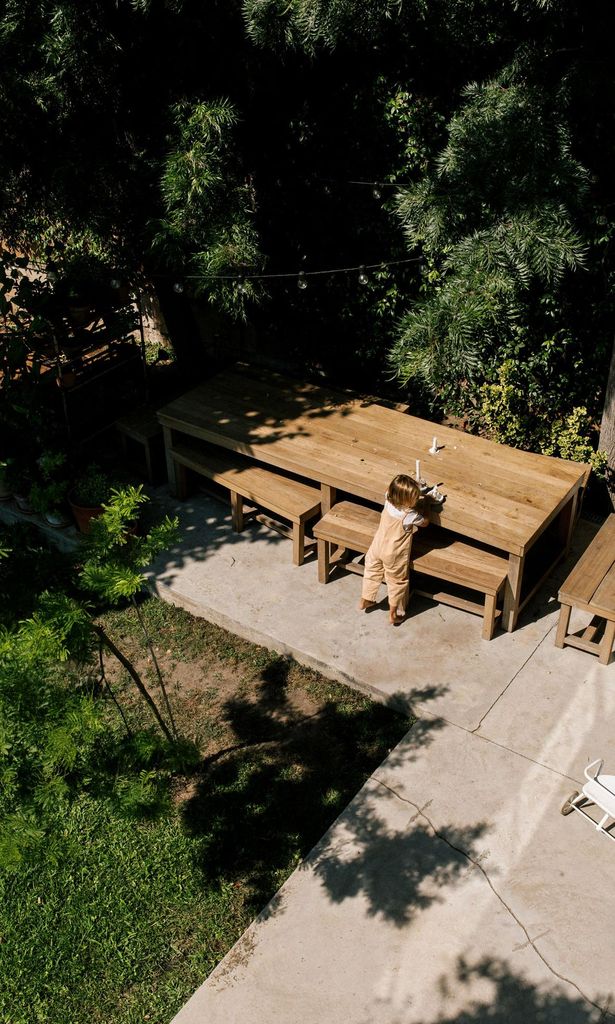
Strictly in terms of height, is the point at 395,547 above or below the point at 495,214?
below

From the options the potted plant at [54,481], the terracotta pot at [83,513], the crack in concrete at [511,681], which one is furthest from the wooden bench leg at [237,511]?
the crack in concrete at [511,681]

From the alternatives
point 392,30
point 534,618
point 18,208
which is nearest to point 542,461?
point 534,618

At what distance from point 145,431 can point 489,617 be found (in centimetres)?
376

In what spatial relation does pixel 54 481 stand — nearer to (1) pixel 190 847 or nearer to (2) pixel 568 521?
(1) pixel 190 847

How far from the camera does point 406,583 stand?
21.4 ft

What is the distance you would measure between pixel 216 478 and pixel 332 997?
4369 mm

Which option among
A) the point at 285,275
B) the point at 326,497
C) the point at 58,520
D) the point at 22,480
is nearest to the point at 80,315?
the point at 22,480

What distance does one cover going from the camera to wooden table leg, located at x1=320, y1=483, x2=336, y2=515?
7117 mm

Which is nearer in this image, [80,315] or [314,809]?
[314,809]

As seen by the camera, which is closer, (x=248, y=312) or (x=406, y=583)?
(x=406, y=583)

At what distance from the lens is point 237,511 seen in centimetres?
771

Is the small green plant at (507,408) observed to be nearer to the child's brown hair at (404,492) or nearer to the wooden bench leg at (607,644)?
the child's brown hair at (404,492)

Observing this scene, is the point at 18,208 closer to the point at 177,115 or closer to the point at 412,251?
the point at 177,115

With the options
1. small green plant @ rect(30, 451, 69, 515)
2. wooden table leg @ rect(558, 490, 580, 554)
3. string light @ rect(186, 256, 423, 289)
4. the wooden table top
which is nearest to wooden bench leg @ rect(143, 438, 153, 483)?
the wooden table top
